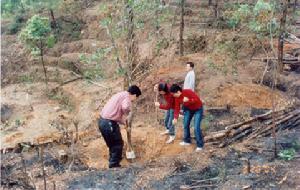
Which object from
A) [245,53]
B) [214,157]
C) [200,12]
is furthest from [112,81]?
[214,157]

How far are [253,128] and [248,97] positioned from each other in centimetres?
252

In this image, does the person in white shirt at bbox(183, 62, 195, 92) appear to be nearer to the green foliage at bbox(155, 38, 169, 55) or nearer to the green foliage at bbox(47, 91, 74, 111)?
the green foliage at bbox(155, 38, 169, 55)

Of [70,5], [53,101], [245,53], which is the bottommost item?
[53,101]

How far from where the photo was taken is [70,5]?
63.2 feet

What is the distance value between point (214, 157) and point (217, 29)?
9.04 m

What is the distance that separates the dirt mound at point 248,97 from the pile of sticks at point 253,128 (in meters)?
1.56

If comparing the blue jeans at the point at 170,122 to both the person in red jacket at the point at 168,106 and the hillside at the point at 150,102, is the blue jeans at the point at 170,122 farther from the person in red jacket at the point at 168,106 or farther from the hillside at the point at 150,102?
the hillside at the point at 150,102

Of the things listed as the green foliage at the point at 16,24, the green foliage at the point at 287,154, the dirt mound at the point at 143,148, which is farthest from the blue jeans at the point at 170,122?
the green foliage at the point at 16,24

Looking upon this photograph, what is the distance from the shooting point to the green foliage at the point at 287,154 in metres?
7.42

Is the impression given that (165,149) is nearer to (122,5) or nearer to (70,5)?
(122,5)

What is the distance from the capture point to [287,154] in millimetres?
7504

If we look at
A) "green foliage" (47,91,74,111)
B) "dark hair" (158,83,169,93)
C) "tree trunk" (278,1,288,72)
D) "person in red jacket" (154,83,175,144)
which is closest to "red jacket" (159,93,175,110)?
"person in red jacket" (154,83,175,144)

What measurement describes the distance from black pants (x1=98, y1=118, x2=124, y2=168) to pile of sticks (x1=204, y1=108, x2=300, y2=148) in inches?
67.6

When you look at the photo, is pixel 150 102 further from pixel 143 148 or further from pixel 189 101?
pixel 189 101
